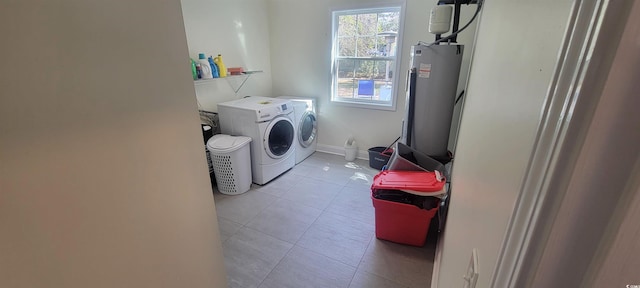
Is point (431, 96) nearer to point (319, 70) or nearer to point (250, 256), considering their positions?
point (319, 70)

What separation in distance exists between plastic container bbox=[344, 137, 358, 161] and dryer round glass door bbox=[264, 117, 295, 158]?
31.7 inches

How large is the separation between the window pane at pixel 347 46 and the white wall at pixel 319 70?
0.15 meters

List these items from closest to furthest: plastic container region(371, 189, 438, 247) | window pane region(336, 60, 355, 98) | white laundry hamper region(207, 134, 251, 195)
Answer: plastic container region(371, 189, 438, 247) < white laundry hamper region(207, 134, 251, 195) < window pane region(336, 60, 355, 98)

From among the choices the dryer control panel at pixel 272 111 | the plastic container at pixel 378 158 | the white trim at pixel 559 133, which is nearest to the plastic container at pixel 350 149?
the plastic container at pixel 378 158

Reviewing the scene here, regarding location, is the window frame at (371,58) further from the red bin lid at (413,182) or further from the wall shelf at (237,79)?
the red bin lid at (413,182)

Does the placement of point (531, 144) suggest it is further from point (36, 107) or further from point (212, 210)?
point (212, 210)

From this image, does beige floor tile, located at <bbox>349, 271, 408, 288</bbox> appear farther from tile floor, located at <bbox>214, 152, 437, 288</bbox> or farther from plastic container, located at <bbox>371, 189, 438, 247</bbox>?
plastic container, located at <bbox>371, 189, 438, 247</bbox>

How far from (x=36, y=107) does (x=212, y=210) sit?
691mm

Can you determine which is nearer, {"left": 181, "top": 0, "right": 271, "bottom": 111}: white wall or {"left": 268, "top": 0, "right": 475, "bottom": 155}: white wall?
{"left": 181, "top": 0, "right": 271, "bottom": 111}: white wall

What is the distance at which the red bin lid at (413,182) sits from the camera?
1682 mm

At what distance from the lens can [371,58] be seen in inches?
126

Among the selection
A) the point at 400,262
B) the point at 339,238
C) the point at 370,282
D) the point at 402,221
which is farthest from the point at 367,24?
the point at 370,282

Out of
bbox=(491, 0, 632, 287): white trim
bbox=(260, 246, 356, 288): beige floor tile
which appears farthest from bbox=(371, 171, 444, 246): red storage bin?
bbox=(491, 0, 632, 287): white trim

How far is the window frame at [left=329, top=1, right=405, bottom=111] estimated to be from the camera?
114 inches
